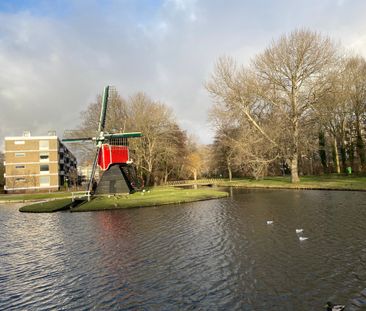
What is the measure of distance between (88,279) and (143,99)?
2061 inches

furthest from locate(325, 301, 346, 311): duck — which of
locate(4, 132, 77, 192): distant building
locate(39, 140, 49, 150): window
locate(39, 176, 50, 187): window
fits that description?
locate(39, 140, 49, 150): window

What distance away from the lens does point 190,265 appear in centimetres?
1070

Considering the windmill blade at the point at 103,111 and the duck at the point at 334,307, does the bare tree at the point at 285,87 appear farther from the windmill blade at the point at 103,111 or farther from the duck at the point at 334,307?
the duck at the point at 334,307

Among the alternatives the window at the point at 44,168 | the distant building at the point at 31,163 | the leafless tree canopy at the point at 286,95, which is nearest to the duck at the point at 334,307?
the leafless tree canopy at the point at 286,95

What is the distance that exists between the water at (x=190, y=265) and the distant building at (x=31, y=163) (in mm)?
63433

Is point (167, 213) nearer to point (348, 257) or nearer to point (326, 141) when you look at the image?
point (348, 257)

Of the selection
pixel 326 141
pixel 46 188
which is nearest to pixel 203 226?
pixel 326 141

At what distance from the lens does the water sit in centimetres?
803

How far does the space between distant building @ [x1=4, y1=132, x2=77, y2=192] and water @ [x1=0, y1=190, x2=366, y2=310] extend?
63433 millimetres

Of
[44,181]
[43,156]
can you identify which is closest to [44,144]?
[43,156]

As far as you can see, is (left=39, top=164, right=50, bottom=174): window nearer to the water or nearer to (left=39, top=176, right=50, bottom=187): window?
(left=39, top=176, right=50, bottom=187): window

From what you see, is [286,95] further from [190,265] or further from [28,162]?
[28,162]

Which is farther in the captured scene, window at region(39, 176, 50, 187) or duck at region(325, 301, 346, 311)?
window at region(39, 176, 50, 187)

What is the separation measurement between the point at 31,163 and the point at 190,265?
76.5 m
